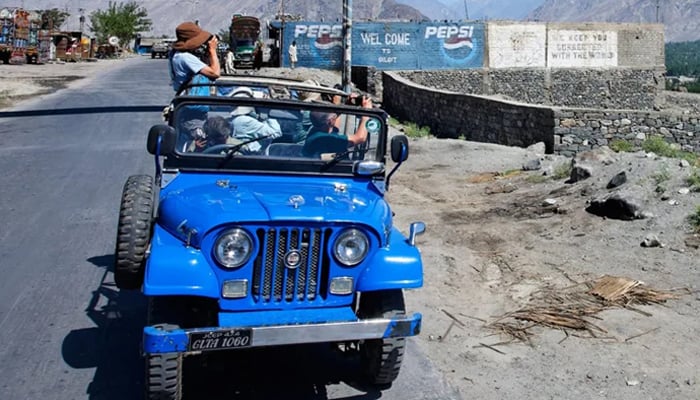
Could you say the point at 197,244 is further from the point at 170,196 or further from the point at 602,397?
the point at 602,397

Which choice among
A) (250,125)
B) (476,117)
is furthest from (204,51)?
(476,117)

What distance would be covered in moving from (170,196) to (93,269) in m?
2.83

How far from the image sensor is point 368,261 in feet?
14.9

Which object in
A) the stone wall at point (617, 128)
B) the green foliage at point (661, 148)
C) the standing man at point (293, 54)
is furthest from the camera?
the standing man at point (293, 54)

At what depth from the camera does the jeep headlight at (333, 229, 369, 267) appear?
14.6 ft

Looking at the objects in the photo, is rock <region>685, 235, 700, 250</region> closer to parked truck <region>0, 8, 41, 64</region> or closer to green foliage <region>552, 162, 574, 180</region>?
green foliage <region>552, 162, 574, 180</region>

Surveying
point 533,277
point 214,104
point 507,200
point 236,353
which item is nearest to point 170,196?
point 214,104

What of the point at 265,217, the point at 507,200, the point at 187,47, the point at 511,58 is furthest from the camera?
the point at 511,58

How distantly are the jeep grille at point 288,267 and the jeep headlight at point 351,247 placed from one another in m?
0.08

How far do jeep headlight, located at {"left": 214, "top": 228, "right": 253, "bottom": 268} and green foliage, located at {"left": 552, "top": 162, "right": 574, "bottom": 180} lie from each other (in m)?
7.80

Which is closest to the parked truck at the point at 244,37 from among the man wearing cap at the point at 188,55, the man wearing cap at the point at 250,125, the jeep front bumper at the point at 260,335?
the man wearing cap at the point at 188,55

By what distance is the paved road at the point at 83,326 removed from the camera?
4980 millimetres

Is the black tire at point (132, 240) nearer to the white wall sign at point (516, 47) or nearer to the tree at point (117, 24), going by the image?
the white wall sign at point (516, 47)

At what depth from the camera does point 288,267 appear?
4.38 m
